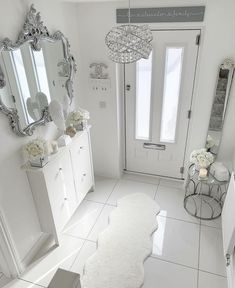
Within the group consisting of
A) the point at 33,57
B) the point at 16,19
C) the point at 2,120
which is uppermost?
the point at 16,19

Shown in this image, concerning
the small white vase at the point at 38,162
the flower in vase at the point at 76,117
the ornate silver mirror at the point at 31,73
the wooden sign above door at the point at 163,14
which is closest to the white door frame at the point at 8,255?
the small white vase at the point at 38,162

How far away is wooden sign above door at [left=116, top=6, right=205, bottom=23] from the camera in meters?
2.47

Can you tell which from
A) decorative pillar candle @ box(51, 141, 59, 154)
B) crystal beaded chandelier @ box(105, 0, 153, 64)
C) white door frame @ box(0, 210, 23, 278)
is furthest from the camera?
decorative pillar candle @ box(51, 141, 59, 154)

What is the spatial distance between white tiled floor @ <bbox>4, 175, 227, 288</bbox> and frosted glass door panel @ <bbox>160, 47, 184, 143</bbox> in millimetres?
849

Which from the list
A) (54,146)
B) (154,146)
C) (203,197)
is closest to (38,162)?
(54,146)

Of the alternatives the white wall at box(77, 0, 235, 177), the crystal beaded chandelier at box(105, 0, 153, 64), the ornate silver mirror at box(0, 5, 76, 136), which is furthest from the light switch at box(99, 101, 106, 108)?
the crystal beaded chandelier at box(105, 0, 153, 64)

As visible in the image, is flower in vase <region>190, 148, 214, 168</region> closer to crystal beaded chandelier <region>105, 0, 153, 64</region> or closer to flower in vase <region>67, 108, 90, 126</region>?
flower in vase <region>67, 108, 90, 126</region>

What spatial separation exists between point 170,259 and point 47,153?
5.45 ft

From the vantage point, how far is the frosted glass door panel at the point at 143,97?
2.99 metres

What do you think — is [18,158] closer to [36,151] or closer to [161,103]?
[36,151]

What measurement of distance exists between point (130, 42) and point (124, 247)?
2.03 m

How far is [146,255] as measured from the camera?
2.49 m

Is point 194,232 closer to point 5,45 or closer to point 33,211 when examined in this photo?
point 33,211

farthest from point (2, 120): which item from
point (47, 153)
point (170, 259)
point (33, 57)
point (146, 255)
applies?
point (170, 259)
